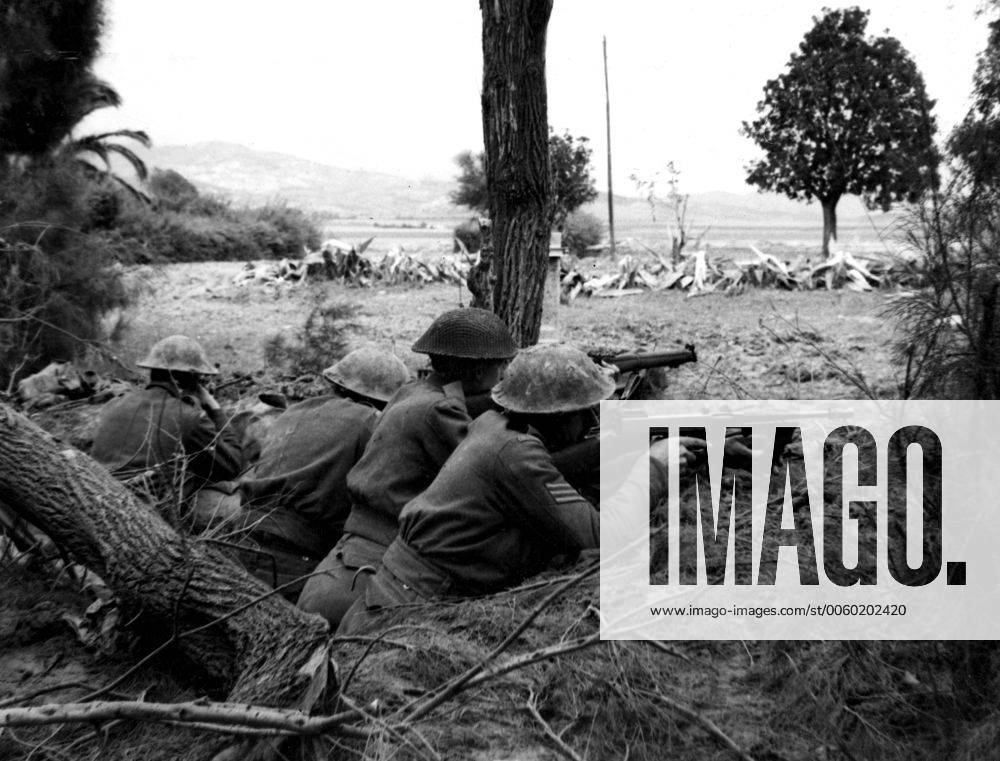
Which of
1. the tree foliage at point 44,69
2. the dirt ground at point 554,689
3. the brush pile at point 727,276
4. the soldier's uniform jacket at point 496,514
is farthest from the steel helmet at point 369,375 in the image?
the brush pile at point 727,276

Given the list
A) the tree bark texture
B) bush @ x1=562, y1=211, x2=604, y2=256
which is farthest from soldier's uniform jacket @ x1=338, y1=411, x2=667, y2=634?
bush @ x1=562, y1=211, x2=604, y2=256

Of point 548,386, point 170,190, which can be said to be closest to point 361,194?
point 170,190

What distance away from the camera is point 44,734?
3.33 m

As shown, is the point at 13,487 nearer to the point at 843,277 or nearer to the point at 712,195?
the point at 843,277

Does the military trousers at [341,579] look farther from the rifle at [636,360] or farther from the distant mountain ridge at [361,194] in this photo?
the distant mountain ridge at [361,194]

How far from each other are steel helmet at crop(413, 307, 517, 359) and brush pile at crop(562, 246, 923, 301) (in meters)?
11.2

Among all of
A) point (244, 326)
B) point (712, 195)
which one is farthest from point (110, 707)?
point (712, 195)

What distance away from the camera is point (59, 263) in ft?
36.5

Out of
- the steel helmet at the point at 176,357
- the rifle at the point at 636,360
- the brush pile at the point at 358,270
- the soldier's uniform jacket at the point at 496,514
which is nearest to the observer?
the soldier's uniform jacket at the point at 496,514

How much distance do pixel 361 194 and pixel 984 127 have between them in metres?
144

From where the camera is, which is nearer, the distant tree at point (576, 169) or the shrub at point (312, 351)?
the shrub at point (312, 351)

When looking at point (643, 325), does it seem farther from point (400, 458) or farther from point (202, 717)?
point (202, 717)

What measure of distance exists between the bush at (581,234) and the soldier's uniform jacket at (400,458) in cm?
2495

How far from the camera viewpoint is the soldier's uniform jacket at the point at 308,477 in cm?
500
